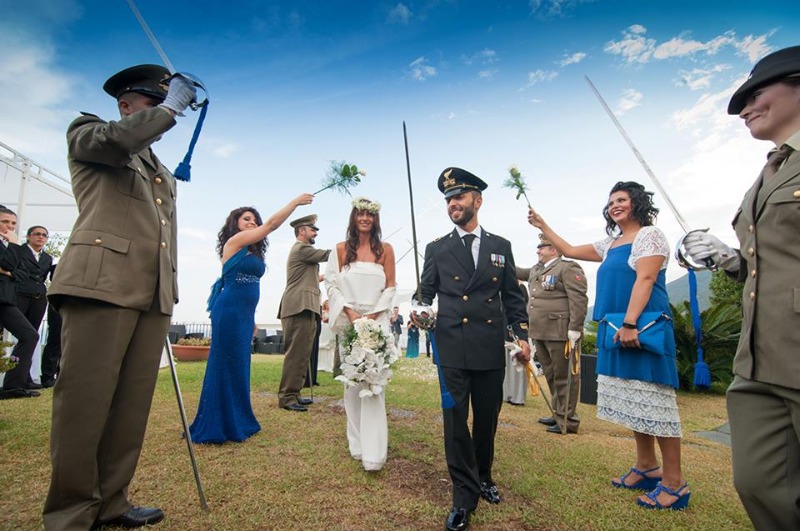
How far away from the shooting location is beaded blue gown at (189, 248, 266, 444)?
4441mm

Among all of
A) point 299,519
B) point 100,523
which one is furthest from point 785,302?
point 100,523

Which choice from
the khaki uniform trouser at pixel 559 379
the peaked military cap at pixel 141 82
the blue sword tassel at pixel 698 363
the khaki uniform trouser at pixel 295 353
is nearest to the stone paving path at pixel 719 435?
the khaki uniform trouser at pixel 559 379

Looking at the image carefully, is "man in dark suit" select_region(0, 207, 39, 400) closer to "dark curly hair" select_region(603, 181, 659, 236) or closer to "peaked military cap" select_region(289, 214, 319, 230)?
"peaked military cap" select_region(289, 214, 319, 230)

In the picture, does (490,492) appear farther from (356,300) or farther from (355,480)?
(356,300)

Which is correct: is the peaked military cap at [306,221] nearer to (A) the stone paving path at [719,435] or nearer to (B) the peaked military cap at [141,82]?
(B) the peaked military cap at [141,82]

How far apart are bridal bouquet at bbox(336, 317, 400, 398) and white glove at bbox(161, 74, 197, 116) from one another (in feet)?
7.32

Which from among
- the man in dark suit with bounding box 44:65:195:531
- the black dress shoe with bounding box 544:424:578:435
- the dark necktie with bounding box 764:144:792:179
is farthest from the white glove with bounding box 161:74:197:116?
the black dress shoe with bounding box 544:424:578:435

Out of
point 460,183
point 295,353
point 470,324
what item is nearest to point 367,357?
point 470,324

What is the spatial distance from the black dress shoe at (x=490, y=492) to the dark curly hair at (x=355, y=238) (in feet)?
7.45

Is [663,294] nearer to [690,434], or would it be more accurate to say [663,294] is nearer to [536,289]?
[536,289]

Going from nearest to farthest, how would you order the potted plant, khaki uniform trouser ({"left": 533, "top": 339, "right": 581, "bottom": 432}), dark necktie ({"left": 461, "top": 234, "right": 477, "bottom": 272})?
dark necktie ({"left": 461, "top": 234, "right": 477, "bottom": 272}) → khaki uniform trouser ({"left": 533, "top": 339, "right": 581, "bottom": 432}) → the potted plant

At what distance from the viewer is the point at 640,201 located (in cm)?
387

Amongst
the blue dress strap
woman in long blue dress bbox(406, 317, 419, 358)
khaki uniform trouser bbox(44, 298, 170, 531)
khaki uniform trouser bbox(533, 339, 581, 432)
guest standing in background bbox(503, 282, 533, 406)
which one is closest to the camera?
khaki uniform trouser bbox(44, 298, 170, 531)

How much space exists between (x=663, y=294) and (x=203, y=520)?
3.82 metres
